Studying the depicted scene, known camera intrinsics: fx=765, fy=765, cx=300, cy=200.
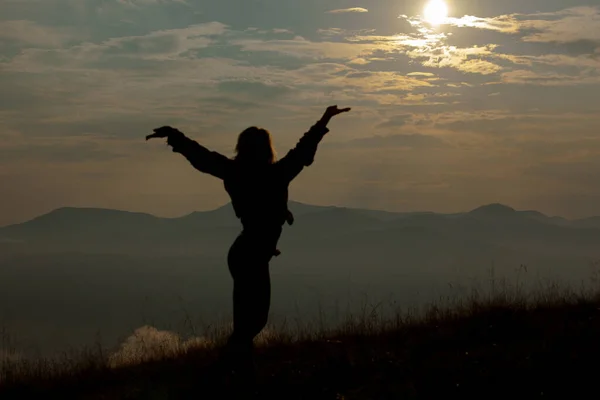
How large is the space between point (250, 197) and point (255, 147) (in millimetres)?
505

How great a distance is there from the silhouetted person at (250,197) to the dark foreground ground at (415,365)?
2.30 feet

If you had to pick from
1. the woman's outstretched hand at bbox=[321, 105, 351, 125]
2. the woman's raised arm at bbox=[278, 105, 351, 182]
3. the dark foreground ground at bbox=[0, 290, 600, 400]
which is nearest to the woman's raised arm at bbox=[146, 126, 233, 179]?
the woman's raised arm at bbox=[278, 105, 351, 182]

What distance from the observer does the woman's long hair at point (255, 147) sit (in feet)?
25.2

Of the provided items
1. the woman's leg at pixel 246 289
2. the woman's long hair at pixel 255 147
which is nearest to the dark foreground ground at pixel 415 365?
the woman's leg at pixel 246 289

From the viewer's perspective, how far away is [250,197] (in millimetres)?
7695

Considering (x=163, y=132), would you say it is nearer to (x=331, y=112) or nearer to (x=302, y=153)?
(x=302, y=153)

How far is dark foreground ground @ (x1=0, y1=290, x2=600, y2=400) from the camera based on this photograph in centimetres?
715

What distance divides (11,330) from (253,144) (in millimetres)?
5872

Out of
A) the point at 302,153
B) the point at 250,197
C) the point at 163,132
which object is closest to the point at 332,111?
the point at 302,153

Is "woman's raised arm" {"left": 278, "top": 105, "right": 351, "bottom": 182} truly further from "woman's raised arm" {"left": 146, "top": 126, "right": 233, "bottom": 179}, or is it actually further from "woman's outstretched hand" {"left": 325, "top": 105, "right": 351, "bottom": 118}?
"woman's raised arm" {"left": 146, "top": 126, "right": 233, "bottom": 179}

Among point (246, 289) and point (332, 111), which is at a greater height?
point (332, 111)

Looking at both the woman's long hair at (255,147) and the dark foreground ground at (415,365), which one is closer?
the dark foreground ground at (415,365)

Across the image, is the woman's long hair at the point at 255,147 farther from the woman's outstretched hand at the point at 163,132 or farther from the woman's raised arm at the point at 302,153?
the woman's outstretched hand at the point at 163,132

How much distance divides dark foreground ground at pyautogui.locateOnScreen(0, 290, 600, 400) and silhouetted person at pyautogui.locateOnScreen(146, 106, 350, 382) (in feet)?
2.30
